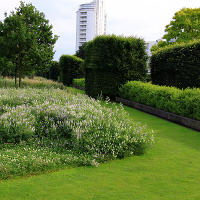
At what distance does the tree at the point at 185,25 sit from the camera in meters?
29.5

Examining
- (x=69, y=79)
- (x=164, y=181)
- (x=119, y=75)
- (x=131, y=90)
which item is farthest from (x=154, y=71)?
(x=69, y=79)

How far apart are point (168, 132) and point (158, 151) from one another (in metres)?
2.44

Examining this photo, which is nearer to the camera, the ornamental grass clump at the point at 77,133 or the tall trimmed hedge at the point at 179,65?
the ornamental grass clump at the point at 77,133

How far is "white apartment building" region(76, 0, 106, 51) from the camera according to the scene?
133000mm

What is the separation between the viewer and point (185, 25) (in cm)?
2998

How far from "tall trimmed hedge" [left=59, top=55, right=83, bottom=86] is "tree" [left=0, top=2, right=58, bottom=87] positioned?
12587mm

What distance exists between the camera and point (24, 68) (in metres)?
21.9

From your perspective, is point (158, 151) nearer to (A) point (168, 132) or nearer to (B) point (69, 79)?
(A) point (168, 132)

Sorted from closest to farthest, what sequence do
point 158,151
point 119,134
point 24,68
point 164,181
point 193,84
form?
point 164,181 < point 119,134 < point 158,151 < point 193,84 < point 24,68

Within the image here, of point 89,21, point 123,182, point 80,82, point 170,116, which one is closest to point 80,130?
point 123,182

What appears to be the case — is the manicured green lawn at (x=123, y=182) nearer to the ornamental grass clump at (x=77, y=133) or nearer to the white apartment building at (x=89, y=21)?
the ornamental grass clump at (x=77, y=133)

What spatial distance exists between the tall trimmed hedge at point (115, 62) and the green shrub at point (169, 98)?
223cm

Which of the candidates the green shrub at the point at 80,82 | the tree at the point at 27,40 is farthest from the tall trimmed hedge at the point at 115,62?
the green shrub at the point at 80,82

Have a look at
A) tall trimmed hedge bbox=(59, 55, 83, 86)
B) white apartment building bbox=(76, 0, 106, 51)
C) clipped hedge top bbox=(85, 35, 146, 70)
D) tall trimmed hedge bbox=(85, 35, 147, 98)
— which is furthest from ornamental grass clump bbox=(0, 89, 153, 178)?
white apartment building bbox=(76, 0, 106, 51)
